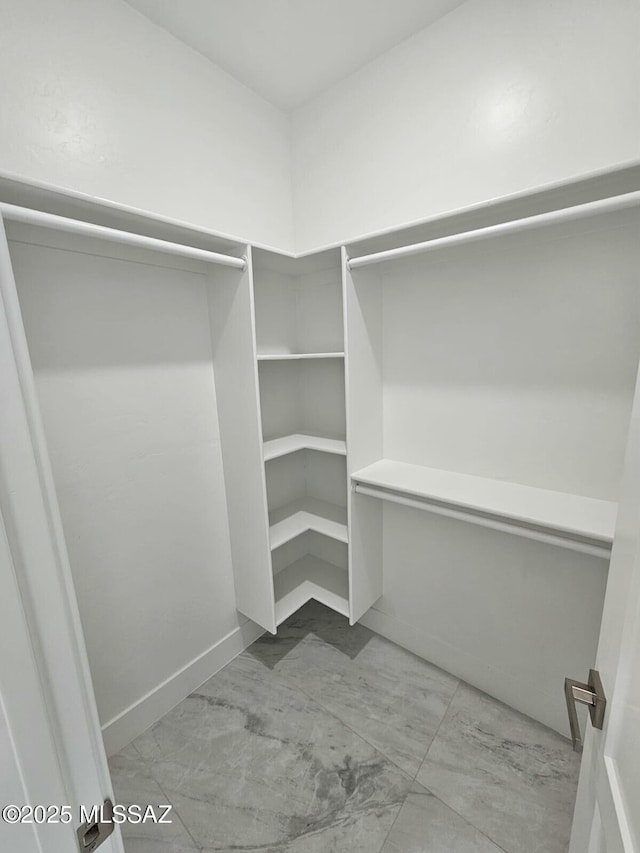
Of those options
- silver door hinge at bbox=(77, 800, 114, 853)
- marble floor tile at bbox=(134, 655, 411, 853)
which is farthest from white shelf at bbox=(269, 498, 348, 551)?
silver door hinge at bbox=(77, 800, 114, 853)

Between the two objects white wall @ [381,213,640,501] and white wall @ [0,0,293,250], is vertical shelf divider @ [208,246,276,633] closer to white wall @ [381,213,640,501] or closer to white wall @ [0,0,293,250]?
white wall @ [0,0,293,250]

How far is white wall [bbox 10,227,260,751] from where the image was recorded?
49.4 inches

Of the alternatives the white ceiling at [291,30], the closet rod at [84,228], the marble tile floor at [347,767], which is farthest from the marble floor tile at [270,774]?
the white ceiling at [291,30]

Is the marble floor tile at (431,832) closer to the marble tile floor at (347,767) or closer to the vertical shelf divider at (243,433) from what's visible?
the marble tile floor at (347,767)

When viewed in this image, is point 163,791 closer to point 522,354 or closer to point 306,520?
point 306,520

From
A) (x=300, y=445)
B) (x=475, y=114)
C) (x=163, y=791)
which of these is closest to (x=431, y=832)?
(x=163, y=791)

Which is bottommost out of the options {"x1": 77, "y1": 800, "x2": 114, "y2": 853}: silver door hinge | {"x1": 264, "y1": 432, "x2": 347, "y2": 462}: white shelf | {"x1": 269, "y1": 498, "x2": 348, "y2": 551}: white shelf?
{"x1": 269, "y1": 498, "x2": 348, "y2": 551}: white shelf

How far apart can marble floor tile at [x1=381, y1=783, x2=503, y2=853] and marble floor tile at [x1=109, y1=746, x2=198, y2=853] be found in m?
0.70

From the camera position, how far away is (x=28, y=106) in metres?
1.10

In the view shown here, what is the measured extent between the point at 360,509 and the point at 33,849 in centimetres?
140

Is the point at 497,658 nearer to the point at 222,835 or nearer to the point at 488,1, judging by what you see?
the point at 222,835

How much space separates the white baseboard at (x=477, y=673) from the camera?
1.52m

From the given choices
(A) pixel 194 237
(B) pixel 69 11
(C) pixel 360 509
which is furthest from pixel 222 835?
(B) pixel 69 11

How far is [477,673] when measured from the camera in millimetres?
1716
